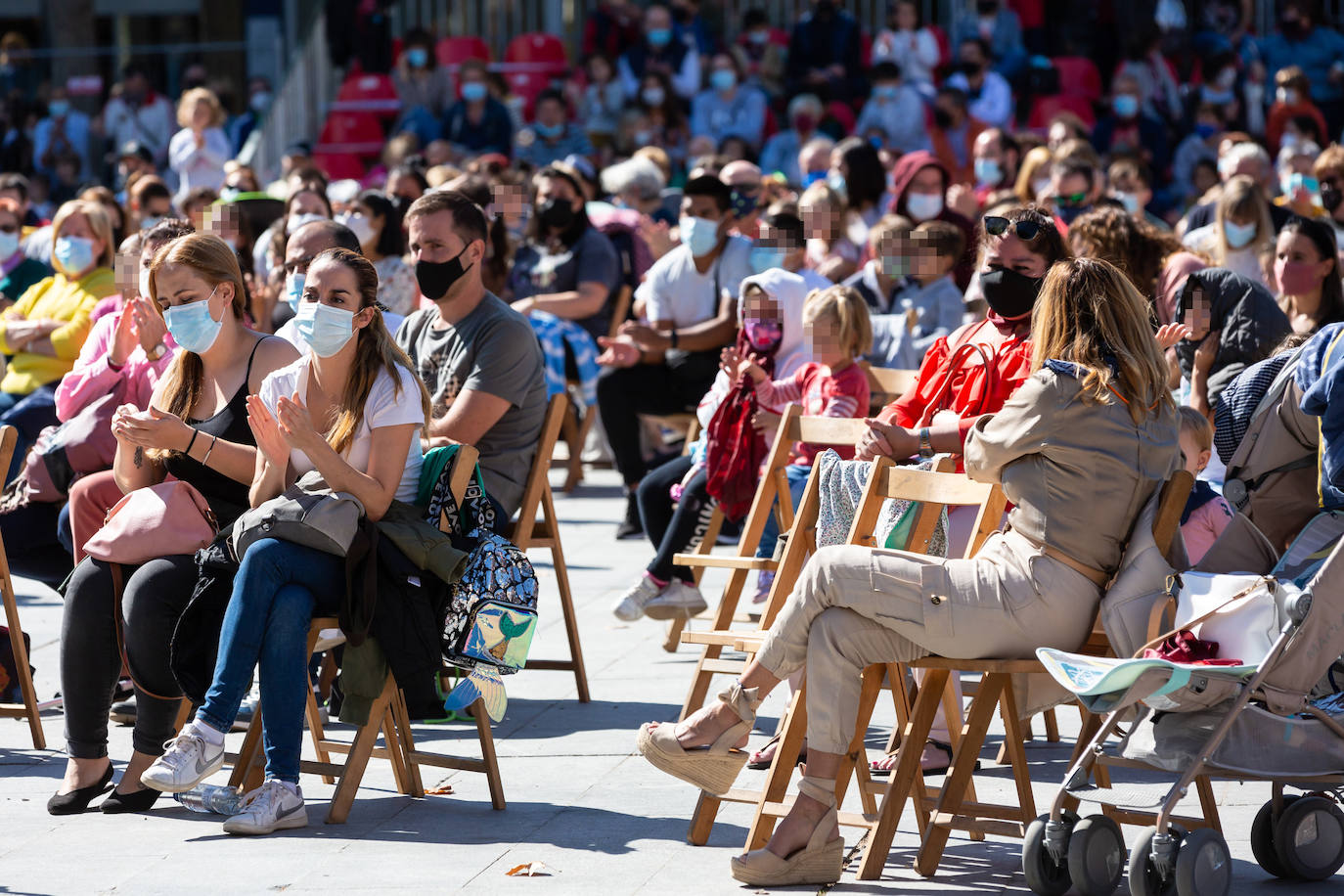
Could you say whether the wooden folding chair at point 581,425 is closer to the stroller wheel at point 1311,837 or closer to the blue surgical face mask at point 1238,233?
the blue surgical face mask at point 1238,233

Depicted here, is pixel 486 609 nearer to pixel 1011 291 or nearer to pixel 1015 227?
pixel 1011 291

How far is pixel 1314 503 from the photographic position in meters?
5.02

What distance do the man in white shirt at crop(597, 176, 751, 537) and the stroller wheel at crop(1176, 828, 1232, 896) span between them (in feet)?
17.7

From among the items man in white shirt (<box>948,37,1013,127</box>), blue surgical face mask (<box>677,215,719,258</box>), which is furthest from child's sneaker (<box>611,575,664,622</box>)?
man in white shirt (<box>948,37,1013,127</box>)

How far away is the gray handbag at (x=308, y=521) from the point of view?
16.2ft

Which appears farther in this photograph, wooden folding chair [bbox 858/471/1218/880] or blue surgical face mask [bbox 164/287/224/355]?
blue surgical face mask [bbox 164/287/224/355]

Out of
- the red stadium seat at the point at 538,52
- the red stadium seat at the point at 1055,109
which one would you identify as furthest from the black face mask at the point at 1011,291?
the red stadium seat at the point at 538,52

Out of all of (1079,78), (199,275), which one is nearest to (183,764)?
(199,275)

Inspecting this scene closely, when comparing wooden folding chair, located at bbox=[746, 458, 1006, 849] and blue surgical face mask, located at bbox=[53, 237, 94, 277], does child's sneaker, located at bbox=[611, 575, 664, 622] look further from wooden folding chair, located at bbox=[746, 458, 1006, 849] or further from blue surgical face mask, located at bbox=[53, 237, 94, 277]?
blue surgical face mask, located at bbox=[53, 237, 94, 277]

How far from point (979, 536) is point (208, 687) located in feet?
6.71

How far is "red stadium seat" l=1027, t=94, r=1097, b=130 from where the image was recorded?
17.4m

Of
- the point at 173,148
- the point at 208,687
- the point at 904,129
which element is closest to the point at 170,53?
the point at 173,148

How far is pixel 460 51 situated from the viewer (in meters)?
19.8

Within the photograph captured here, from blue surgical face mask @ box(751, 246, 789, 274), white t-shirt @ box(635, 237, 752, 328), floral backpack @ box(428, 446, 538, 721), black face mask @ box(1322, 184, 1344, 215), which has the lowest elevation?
floral backpack @ box(428, 446, 538, 721)
